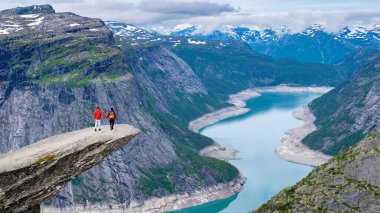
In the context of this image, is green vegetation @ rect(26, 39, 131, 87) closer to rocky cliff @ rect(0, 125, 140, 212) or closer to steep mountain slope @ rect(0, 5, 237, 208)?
steep mountain slope @ rect(0, 5, 237, 208)

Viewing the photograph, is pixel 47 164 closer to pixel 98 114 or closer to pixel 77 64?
pixel 98 114

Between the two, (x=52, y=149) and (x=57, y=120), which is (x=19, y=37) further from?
(x=52, y=149)

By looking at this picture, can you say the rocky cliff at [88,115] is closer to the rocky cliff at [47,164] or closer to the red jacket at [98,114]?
the red jacket at [98,114]

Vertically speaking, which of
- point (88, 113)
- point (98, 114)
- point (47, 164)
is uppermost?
point (98, 114)

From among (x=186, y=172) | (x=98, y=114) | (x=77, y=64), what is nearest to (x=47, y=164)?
(x=98, y=114)

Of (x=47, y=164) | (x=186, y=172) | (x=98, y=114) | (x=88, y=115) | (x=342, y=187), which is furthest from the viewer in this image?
(x=88, y=115)

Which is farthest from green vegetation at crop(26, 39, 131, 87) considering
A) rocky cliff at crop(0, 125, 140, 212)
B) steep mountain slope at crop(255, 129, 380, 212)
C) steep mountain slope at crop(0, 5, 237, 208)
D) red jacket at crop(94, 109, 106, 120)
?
rocky cliff at crop(0, 125, 140, 212)

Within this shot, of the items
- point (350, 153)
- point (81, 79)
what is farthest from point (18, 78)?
point (350, 153)
